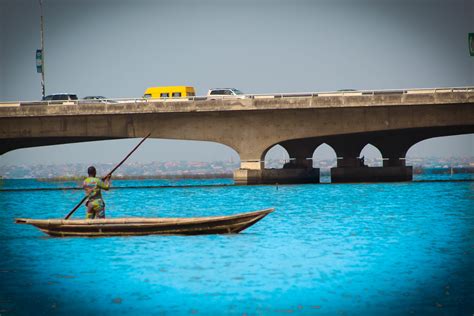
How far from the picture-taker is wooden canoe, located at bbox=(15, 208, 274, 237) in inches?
1334

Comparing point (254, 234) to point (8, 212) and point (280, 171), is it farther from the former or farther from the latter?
point (280, 171)

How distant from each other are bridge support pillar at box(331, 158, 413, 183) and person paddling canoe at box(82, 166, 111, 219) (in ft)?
213

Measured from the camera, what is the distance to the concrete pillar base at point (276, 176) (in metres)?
84.9

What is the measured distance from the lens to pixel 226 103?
263 feet

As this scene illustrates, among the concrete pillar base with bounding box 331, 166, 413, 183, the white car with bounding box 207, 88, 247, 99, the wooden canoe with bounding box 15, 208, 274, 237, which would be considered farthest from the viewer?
the concrete pillar base with bounding box 331, 166, 413, 183

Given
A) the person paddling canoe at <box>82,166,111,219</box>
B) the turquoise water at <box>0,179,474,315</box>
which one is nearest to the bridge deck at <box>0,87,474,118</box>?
the turquoise water at <box>0,179,474,315</box>

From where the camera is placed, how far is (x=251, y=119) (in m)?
83.2

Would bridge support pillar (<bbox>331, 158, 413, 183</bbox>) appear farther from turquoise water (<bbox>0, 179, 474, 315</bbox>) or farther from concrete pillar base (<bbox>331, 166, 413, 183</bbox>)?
turquoise water (<bbox>0, 179, 474, 315</bbox>)

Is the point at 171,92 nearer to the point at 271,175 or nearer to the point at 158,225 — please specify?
the point at 271,175

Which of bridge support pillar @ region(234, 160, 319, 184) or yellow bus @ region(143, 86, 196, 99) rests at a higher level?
yellow bus @ region(143, 86, 196, 99)

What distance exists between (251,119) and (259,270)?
5644 cm

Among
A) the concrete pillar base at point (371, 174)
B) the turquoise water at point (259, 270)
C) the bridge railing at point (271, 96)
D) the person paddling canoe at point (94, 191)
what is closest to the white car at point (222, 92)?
the bridge railing at point (271, 96)

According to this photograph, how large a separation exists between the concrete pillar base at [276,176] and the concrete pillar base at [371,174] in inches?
97.8

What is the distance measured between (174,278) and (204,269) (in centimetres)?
188
